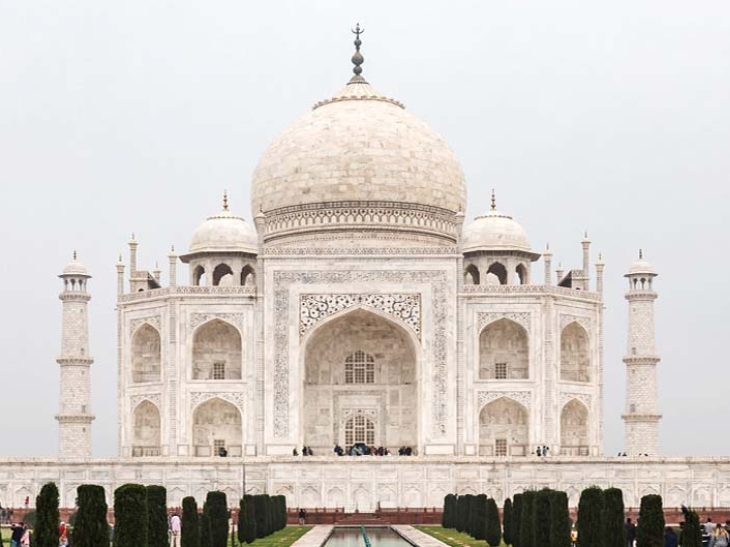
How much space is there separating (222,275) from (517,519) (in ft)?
51.0

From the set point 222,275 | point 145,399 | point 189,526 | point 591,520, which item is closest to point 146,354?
point 145,399

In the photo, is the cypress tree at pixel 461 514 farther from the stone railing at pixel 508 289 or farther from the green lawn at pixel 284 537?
the stone railing at pixel 508 289

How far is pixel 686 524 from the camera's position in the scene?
15.4 metres

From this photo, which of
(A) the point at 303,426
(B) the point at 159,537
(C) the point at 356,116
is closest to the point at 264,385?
(A) the point at 303,426

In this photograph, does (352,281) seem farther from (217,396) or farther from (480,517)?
(480,517)

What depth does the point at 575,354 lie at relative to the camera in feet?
109

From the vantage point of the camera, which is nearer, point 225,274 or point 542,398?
point 542,398

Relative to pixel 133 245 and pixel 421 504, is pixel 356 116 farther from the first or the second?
pixel 421 504

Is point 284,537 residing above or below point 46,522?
below

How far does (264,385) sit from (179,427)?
195 cm

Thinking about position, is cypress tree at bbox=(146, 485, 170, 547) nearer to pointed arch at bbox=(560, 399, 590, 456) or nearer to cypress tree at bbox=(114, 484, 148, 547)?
cypress tree at bbox=(114, 484, 148, 547)

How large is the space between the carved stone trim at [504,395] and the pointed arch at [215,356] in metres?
5.12

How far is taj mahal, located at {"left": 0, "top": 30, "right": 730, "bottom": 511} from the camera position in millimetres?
31359

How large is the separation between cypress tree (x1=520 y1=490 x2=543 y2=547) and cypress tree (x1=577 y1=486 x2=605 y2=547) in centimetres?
140
